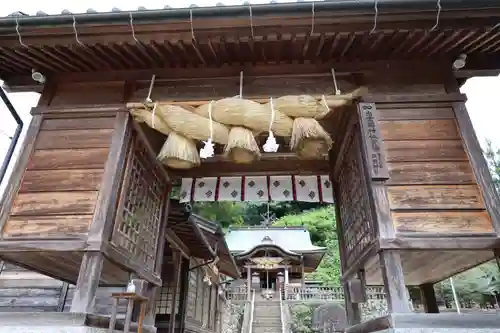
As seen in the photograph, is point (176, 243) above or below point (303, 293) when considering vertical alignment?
below

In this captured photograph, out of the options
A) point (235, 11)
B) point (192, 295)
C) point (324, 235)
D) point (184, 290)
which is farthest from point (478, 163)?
point (324, 235)

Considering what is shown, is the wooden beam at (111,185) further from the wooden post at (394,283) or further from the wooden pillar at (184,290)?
the wooden pillar at (184,290)

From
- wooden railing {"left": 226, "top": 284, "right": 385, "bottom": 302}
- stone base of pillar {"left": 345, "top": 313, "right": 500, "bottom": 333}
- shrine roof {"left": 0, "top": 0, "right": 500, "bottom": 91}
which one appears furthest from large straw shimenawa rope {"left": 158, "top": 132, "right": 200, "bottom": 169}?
wooden railing {"left": 226, "top": 284, "right": 385, "bottom": 302}

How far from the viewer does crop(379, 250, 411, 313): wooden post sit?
10.2 feet

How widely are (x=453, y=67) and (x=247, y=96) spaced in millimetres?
2559

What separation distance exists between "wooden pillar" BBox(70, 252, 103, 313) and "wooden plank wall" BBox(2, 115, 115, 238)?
34cm

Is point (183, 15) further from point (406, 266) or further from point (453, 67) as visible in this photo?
point (406, 266)

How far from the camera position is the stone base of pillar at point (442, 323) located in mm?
2980

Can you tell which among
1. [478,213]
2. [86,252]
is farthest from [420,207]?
[86,252]

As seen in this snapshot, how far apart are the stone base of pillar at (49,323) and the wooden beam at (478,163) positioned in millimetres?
3979

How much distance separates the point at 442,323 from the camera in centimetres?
304

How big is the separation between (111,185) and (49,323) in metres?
1.42

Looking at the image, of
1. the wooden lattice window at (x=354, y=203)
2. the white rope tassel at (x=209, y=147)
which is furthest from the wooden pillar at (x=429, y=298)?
the white rope tassel at (x=209, y=147)

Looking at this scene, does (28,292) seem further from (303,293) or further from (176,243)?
(303,293)
